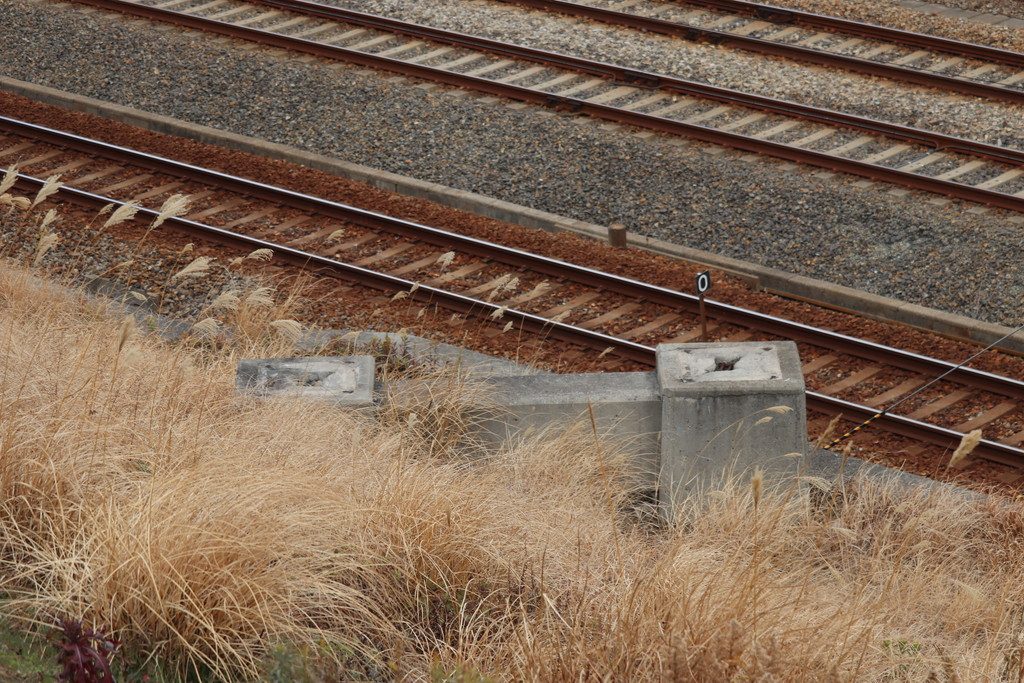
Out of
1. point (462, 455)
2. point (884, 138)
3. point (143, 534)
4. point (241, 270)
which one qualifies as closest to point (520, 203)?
point (241, 270)

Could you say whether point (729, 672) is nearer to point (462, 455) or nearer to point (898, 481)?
point (462, 455)

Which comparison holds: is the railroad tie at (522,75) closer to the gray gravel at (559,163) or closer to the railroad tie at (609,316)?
the gray gravel at (559,163)

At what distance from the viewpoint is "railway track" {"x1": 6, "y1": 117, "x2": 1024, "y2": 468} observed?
29.2 feet

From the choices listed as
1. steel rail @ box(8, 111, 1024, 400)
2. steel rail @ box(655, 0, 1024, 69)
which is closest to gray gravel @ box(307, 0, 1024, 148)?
steel rail @ box(655, 0, 1024, 69)

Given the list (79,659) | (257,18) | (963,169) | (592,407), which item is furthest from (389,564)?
(257,18)

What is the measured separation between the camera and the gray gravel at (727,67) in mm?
13281

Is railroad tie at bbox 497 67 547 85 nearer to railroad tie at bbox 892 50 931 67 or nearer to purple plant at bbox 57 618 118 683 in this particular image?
railroad tie at bbox 892 50 931 67

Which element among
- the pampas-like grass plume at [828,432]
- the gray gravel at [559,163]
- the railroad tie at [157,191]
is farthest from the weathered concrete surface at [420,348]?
the railroad tie at [157,191]

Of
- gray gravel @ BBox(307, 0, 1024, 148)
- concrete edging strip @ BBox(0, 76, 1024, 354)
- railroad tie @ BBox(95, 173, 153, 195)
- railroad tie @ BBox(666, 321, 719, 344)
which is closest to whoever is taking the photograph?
railroad tie @ BBox(666, 321, 719, 344)

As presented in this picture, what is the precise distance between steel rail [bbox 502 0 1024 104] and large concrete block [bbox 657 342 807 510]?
8.17 metres

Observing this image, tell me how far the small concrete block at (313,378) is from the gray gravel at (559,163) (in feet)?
16.4

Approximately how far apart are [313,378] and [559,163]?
6222mm

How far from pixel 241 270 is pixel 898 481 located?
5829mm

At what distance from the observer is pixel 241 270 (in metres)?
10.8
